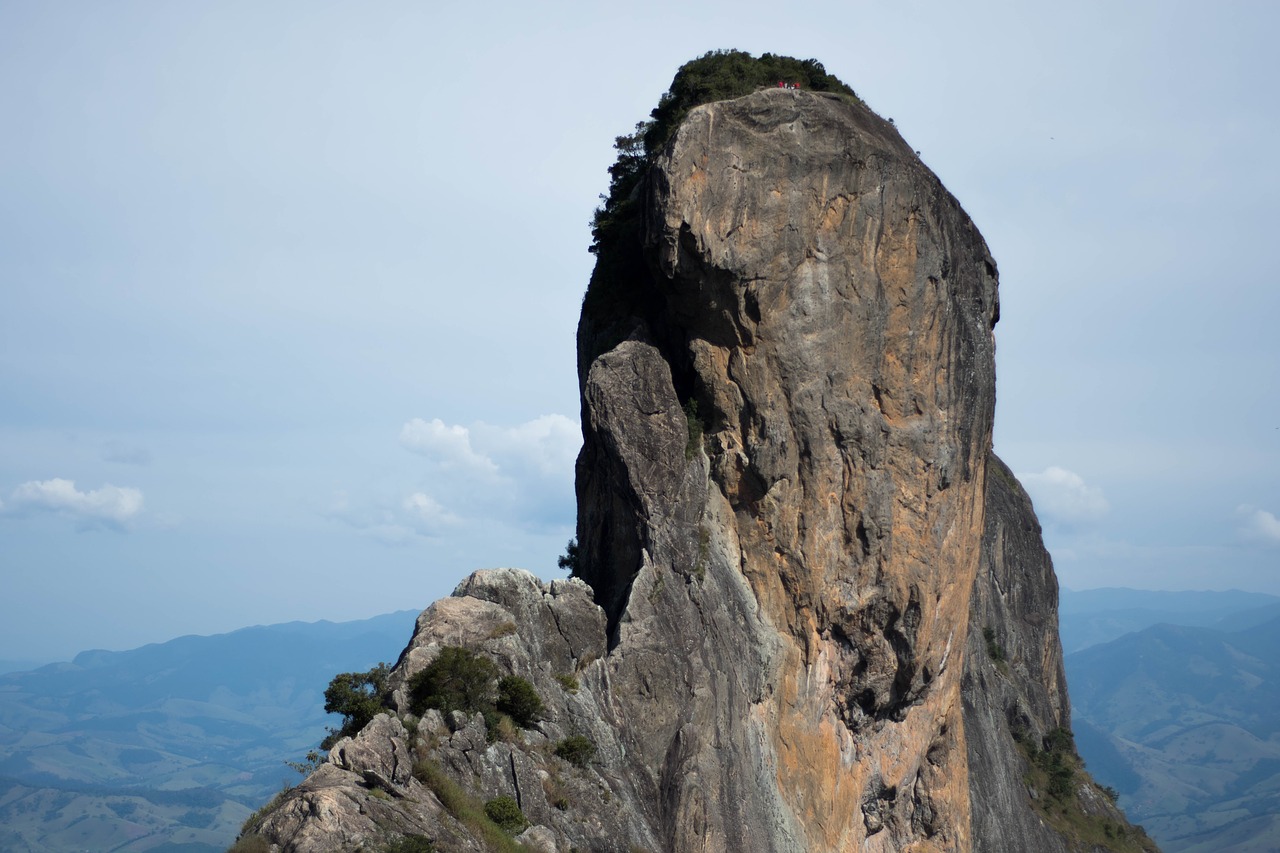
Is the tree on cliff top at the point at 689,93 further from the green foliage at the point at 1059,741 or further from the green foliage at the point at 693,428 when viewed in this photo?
the green foliage at the point at 1059,741

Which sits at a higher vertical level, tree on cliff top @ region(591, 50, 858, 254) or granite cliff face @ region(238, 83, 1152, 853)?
tree on cliff top @ region(591, 50, 858, 254)

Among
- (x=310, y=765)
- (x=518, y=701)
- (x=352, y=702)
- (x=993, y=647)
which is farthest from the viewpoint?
(x=993, y=647)

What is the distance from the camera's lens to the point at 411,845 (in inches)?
902

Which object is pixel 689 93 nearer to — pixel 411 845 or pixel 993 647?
pixel 411 845

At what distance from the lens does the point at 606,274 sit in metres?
42.5

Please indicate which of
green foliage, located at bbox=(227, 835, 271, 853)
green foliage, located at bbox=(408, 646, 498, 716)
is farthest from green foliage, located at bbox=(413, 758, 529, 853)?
green foliage, located at bbox=(227, 835, 271, 853)

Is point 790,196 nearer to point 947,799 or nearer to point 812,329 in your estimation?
point 812,329

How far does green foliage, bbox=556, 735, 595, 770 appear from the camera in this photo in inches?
1166

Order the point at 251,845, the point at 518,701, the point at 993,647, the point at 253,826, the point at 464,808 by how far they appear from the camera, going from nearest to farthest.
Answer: the point at 251,845
the point at 253,826
the point at 464,808
the point at 518,701
the point at 993,647

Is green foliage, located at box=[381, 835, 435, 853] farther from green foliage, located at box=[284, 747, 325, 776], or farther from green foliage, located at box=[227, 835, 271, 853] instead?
green foliage, located at box=[284, 747, 325, 776]

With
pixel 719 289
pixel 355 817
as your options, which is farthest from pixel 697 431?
pixel 355 817

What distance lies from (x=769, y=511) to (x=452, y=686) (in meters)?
13.4

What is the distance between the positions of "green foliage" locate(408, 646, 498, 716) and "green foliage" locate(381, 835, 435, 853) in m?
4.41

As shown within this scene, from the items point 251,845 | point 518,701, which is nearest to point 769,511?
point 518,701
